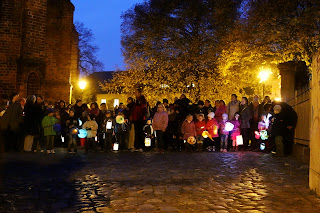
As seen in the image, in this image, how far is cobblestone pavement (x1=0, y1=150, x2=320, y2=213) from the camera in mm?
6027

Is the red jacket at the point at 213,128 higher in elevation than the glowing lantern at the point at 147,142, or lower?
higher

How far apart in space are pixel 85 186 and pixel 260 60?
25.7 metres

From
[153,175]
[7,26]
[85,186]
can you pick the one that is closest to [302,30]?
[7,26]

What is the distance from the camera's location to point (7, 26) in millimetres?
24844

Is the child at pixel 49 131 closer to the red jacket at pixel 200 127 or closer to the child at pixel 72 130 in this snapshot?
the child at pixel 72 130

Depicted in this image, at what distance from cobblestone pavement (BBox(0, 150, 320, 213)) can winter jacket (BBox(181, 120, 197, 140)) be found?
4.71 m

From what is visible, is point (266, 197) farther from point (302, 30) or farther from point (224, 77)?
point (224, 77)

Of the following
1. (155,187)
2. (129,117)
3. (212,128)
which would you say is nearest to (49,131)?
(129,117)

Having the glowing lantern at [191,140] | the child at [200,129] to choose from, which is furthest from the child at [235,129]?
the glowing lantern at [191,140]

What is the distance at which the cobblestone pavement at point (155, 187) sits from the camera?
603 cm

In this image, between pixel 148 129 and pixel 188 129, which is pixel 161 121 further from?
pixel 188 129

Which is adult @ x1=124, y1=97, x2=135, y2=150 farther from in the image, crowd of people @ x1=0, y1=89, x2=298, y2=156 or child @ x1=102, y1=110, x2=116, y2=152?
child @ x1=102, y1=110, x2=116, y2=152

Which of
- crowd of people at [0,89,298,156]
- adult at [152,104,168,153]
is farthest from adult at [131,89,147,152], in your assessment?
adult at [152,104,168,153]

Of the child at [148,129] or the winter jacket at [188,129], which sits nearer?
the winter jacket at [188,129]
